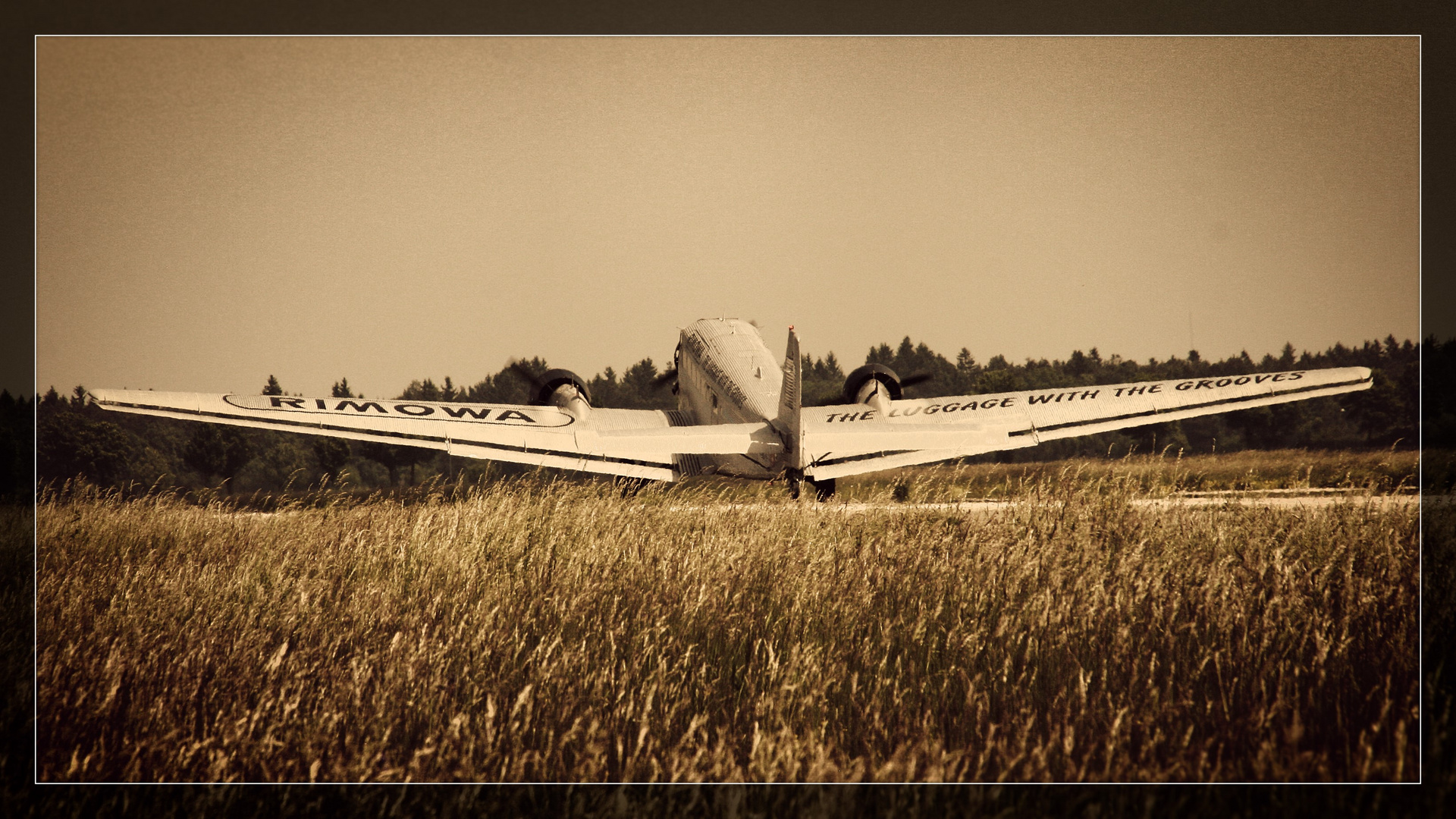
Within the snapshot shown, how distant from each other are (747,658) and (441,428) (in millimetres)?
10884

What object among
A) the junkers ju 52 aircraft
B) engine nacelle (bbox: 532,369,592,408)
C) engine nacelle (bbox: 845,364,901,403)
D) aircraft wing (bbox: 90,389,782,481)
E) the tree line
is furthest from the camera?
engine nacelle (bbox: 845,364,901,403)

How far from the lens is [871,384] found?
20.2 m

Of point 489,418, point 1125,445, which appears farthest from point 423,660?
point 1125,445

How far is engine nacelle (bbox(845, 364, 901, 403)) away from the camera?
20.1 m

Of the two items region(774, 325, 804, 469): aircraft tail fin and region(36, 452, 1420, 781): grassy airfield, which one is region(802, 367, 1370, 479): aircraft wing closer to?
region(774, 325, 804, 469): aircraft tail fin

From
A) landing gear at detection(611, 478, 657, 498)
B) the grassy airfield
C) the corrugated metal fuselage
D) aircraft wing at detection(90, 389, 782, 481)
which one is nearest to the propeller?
aircraft wing at detection(90, 389, 782, 481)

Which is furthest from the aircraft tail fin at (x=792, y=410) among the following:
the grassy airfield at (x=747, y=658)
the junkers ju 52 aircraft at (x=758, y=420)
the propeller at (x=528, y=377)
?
the propeller at (x=528, y=377)

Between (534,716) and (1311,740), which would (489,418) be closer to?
(534,716)

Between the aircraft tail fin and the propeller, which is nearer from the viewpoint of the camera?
the aircraft tail fin

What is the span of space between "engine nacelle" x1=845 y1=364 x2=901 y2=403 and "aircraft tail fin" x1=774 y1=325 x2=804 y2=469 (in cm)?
521

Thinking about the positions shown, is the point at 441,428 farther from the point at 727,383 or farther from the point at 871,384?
the point at 871,384

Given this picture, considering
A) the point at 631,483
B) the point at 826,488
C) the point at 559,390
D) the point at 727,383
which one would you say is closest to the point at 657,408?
the point at 559,390

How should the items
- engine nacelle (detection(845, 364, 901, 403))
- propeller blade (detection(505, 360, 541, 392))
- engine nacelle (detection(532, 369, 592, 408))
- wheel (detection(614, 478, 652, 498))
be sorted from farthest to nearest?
1. engine nacelle (detection(845, 364, 901, 403))
2. engine nacelle (detection(532, 369, 592, 408))
3. propeller blade (detection(505, 360, 541, 392))
4. wheel (detection(614, 478, 652, 498))

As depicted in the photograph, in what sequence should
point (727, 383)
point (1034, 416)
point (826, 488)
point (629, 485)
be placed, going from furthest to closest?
point (727, 383) < point (826, 488) < point (1034, 416) < point (629, 485)
